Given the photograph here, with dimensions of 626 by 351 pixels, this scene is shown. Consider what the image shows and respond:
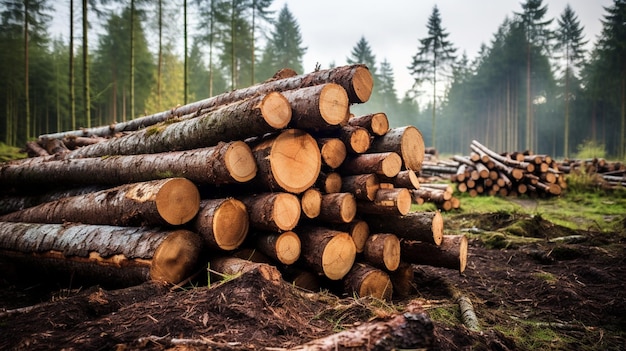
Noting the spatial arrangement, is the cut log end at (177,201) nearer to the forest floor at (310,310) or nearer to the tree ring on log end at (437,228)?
the forest floor at (310,310)

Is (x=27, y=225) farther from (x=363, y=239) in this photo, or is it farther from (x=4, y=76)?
(x=4, y=76)

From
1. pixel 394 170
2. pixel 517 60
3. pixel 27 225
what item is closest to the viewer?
pixel 394 170

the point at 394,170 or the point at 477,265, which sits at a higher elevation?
the point at 394,170

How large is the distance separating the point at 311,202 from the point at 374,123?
1.43m

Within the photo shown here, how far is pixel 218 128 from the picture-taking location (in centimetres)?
394

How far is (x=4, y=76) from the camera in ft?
82.9

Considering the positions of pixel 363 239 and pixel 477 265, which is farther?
pixel 477 265

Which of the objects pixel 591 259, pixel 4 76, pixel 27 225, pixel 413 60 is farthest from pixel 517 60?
pixel 4 76

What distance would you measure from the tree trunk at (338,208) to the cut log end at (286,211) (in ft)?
1.31

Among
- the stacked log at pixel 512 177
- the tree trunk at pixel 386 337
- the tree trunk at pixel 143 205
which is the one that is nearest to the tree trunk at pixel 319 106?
the tree trunk at pixel 143 205

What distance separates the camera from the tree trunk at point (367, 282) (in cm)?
367

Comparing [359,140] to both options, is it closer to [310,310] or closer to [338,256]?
[338,256]

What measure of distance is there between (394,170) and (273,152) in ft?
5.20

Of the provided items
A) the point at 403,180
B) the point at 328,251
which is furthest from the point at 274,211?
the point at 403,180
